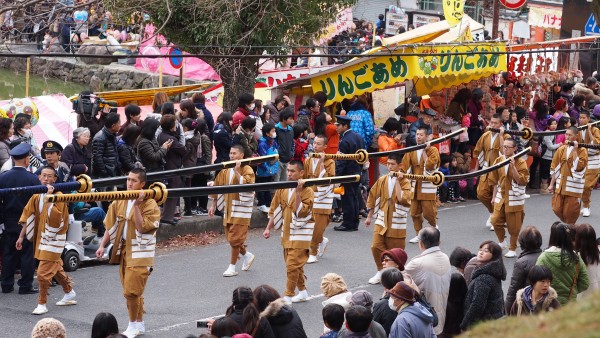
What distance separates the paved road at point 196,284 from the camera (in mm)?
11086

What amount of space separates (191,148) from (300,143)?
2016mm

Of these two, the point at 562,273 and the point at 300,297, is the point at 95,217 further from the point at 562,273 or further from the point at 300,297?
the point at 562,273

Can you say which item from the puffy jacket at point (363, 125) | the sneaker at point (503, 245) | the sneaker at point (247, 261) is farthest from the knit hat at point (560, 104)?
the sneaker at point (247, 261)

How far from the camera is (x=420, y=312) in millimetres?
8164

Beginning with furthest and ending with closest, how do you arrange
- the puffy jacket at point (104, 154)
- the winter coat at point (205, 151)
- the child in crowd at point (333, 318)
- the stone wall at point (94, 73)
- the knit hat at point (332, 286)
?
1. the stone wall at point (94, 73)
2. the winter coat at point (205, 151)
3. the puffy jacket at point (104, 154)
4. the knit hat at point (332, 286)
5. the child in crowd at point (333, 318)

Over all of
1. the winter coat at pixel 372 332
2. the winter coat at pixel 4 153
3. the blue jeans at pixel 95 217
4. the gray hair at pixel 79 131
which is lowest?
the blue jeans at pixel 95 217

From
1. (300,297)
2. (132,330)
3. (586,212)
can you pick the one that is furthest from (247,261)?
(586,212)

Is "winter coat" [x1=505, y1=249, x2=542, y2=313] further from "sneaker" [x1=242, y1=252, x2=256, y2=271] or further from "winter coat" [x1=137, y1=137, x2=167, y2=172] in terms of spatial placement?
"winter coat" [x1=137, y1=137, x2=167, y2=172]

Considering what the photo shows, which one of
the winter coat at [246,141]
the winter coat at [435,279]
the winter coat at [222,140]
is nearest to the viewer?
the winter coat at [435,279]

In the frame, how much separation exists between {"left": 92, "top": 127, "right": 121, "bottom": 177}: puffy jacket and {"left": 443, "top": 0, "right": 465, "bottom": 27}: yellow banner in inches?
310

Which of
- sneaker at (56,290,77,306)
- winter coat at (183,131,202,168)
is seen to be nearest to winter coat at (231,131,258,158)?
winter coat at (183,131,202,168)

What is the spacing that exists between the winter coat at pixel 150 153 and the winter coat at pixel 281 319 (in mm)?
6634

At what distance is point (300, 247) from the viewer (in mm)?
11953

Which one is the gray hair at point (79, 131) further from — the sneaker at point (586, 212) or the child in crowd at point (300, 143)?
the sneaker at point (586, 212)
